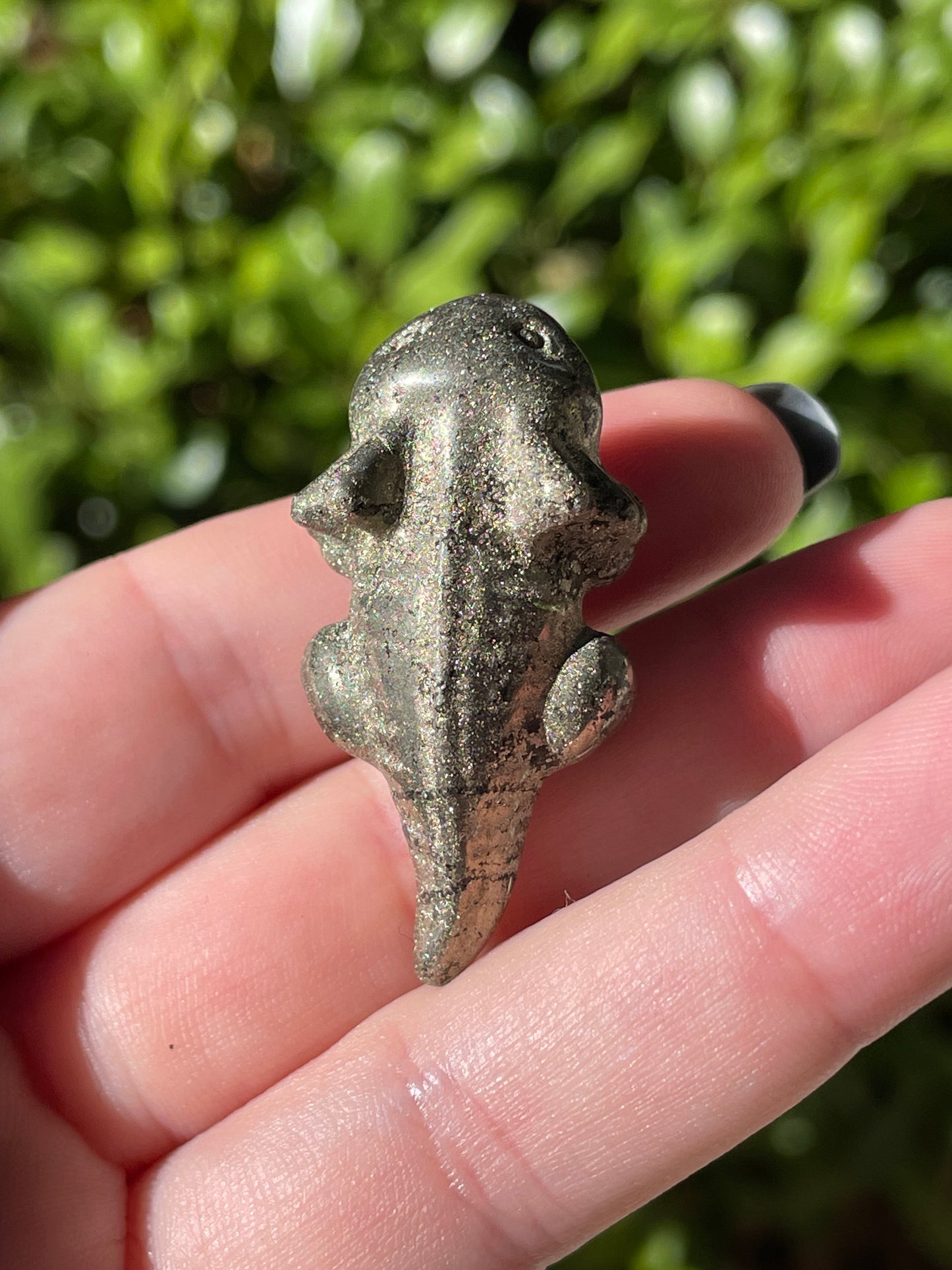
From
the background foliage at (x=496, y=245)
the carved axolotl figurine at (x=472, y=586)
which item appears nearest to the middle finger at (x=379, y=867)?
the carved axolotl figurine at (x=472, y=586)

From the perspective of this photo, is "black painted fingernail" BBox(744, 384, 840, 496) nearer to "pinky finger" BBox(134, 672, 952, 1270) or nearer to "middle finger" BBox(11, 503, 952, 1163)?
"middle finger" BBox(11, 503, 952, 1163)

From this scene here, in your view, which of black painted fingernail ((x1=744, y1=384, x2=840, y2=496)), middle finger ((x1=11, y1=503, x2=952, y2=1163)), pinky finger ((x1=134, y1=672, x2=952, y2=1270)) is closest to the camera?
pinky finger ((x1=134, y1=672, x2=952, y2=1270))

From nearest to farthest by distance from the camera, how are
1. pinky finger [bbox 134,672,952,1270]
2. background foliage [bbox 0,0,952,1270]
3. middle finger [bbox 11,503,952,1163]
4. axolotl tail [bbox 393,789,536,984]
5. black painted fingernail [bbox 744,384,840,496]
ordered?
pinky finger [bbox 134,672,952,1270] → axolotl tail [bbox 393,789,536,984] → middle finger [bbox 11,503,952,1163] → black painted fingernail [bbox 744,384,840,496] → background foliage [bbox 0,0,952,1270]

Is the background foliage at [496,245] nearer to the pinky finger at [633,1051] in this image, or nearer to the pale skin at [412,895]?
the pale skin at [412,895]

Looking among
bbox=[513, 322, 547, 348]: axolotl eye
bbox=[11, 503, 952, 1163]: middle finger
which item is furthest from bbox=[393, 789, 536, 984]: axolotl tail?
bbox=[513, 322, 547, 348]: axolotl eye

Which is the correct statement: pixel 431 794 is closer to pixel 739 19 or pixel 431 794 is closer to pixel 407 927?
pixel 407 927

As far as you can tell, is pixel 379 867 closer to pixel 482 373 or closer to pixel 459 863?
pixel 459 863
